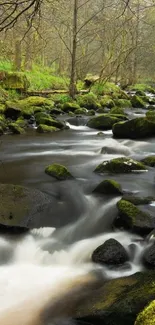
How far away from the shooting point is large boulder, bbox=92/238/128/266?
11.8 ft

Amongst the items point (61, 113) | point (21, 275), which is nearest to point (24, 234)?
point (21, 275)

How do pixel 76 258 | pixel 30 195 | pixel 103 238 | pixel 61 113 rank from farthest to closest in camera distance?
pixel 61 113
pixel 30 195
pixel 103 238
pixel 76 258

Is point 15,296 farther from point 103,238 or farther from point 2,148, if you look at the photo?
point 2,148

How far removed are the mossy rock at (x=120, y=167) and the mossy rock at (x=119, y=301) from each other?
3.22 meters

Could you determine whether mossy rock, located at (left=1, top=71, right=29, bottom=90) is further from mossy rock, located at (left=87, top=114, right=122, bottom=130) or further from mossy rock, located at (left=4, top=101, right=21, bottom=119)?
mossy rock, located at (left=87, top=114, right=122, bottom=130)

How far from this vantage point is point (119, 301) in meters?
2.59

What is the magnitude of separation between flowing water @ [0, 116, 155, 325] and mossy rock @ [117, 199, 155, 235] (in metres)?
0.13

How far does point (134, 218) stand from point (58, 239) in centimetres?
100

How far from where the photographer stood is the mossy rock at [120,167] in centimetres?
627

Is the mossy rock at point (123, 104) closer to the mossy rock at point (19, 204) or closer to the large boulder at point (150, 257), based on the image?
the mossy rock at point (19, 204)

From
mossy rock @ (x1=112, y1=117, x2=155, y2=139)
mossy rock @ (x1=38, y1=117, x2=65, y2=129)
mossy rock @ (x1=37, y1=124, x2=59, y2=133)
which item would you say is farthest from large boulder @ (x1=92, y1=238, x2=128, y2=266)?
mossy rock @ (x1=38, y1=117, x2=65, y2=129)

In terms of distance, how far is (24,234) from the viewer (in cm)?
412

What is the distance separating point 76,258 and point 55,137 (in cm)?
604

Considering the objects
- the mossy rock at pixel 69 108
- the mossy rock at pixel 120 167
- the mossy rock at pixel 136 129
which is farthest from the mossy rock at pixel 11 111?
the mossy rock at pixel 120 167
